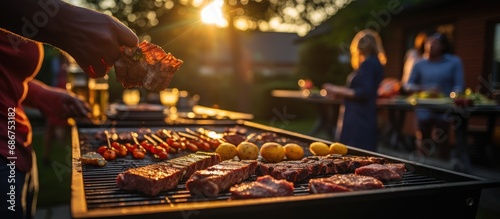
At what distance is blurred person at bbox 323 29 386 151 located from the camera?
6676mm

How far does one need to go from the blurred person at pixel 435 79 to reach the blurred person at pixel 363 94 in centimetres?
217

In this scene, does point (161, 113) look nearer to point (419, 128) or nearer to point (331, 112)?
point (419, 128)

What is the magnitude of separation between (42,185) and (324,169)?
6.81 m

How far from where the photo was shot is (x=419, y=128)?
9.27m

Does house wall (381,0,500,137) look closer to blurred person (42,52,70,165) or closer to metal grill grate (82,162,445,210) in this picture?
blurred person (42,52,70,165)

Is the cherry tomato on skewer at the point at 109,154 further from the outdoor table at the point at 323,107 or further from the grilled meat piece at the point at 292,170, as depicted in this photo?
the outdoor table at the point at 323,107

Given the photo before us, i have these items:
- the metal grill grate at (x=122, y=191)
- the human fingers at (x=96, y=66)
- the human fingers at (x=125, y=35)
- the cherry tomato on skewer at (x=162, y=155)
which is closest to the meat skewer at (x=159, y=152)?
the cherry tomato on skewer at (x=162, y=155)

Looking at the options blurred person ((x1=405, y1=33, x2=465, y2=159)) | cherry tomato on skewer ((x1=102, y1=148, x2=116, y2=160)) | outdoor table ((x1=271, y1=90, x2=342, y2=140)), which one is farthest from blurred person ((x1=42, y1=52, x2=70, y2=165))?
blurred person ((x1=405, y1=33, x2=465, y2=159))

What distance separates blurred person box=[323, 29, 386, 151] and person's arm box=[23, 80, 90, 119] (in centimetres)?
437

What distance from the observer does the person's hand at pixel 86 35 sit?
1740mm

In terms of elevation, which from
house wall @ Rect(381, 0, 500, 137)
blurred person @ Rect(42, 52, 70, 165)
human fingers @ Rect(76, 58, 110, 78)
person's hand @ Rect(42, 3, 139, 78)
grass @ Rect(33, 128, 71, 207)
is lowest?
grass @ Rect(33, 128, 71, 207)

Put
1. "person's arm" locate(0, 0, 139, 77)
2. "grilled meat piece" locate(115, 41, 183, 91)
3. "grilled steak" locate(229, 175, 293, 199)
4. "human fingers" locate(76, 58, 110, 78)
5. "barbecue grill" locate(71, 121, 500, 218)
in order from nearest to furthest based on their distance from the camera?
"barbecue grill" locate(71, 121, 500, 218)
"person's arm" locate(0, 0, 139, 77)
"human fingers" locate(76, 58, 110, 78)
"grilled steak" locate(229, 175, 293, 199)
"grilled meat piece" locate(115, 41, 183, 91)

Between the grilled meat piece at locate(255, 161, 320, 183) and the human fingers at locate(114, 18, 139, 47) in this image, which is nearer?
the human fingers at locate(114, 18, 139, 47)

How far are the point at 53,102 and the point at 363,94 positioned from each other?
4667mm
